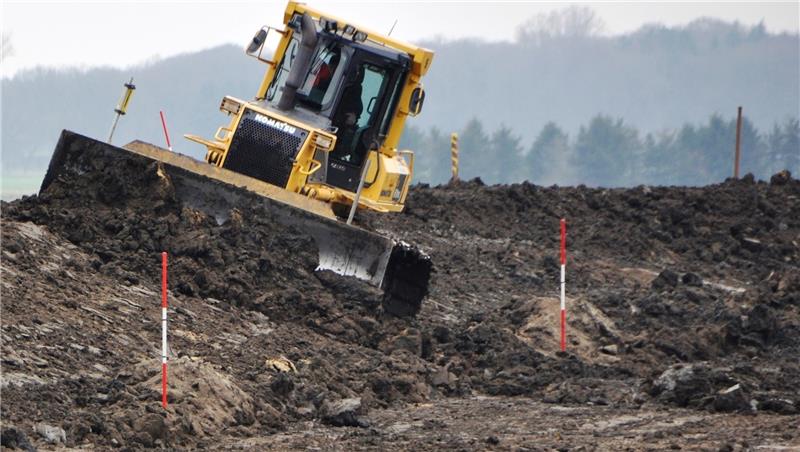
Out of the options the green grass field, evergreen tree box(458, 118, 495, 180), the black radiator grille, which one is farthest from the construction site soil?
evergreen tree box(458, 118, 495, 180)

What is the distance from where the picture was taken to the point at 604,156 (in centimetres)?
9644

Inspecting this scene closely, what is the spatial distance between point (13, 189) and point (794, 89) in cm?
9460

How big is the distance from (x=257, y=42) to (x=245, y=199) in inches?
74.3

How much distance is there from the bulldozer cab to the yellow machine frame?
0.12m

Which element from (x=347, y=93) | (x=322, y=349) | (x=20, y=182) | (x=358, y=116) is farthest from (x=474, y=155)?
(x=322, y=349)

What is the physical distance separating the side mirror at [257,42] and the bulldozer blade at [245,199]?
1.38 metres

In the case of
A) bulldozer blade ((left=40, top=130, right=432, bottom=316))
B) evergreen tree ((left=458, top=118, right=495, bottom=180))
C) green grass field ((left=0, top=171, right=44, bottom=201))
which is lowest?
bulldozer blade ((left=40, top=130, right=432, bottom=316))

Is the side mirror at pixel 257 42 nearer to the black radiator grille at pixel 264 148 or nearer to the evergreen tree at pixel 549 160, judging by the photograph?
the black radiator grille at pixel 264 148

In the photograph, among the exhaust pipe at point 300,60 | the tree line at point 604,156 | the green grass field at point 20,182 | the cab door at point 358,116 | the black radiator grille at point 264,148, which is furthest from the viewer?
the tree line at point 604,156

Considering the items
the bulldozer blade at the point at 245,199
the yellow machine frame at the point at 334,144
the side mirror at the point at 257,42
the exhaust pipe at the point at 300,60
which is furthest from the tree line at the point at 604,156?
the bulldozer blade at the point at 245,199

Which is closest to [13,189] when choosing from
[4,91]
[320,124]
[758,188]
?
[4,91]

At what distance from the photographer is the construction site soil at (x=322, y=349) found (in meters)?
11.3

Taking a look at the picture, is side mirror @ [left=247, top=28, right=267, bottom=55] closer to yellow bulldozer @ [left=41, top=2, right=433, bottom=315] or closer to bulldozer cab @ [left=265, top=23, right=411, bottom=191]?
yellow bulldozer @ [left=41, top=2, right=433, bottom=315]

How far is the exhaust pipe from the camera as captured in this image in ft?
56.2
